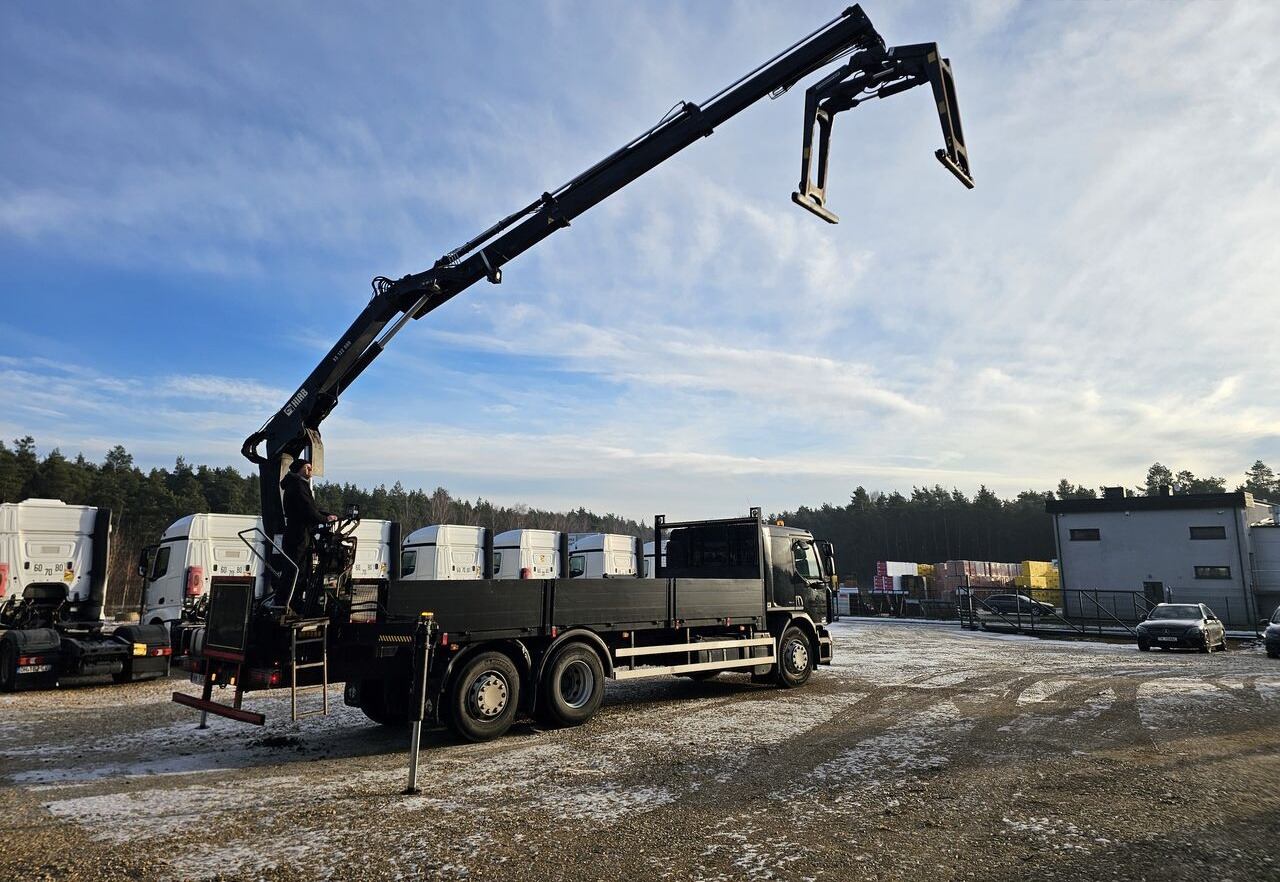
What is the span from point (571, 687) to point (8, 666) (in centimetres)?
980

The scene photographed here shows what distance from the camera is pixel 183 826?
220 inches

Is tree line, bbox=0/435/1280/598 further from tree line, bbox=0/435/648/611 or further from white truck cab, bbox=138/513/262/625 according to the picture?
white truck cab, bbox=138/513/262/625

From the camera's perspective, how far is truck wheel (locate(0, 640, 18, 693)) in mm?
12445

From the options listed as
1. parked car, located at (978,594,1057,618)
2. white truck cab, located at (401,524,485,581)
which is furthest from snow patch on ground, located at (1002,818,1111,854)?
parked car, located at (978,594,1057,618)

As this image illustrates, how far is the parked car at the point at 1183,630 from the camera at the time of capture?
2102 cm

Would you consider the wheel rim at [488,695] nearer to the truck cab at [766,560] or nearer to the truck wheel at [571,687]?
the truck wheel at [571,687]

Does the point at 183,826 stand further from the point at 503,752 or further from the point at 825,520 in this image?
the point at 825,520

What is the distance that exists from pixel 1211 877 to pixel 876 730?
466cm

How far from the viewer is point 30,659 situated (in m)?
12.5

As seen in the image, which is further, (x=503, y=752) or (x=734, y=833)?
(x=503, y=752)

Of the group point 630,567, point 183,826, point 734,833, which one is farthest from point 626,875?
point 630,567

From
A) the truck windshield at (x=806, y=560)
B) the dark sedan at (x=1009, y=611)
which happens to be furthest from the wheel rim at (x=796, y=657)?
the dark sedan at (x=1009, y=611)

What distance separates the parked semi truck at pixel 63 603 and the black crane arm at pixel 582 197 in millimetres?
6189

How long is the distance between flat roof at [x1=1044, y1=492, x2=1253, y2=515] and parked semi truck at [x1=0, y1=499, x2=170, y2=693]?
35928 millimetres
